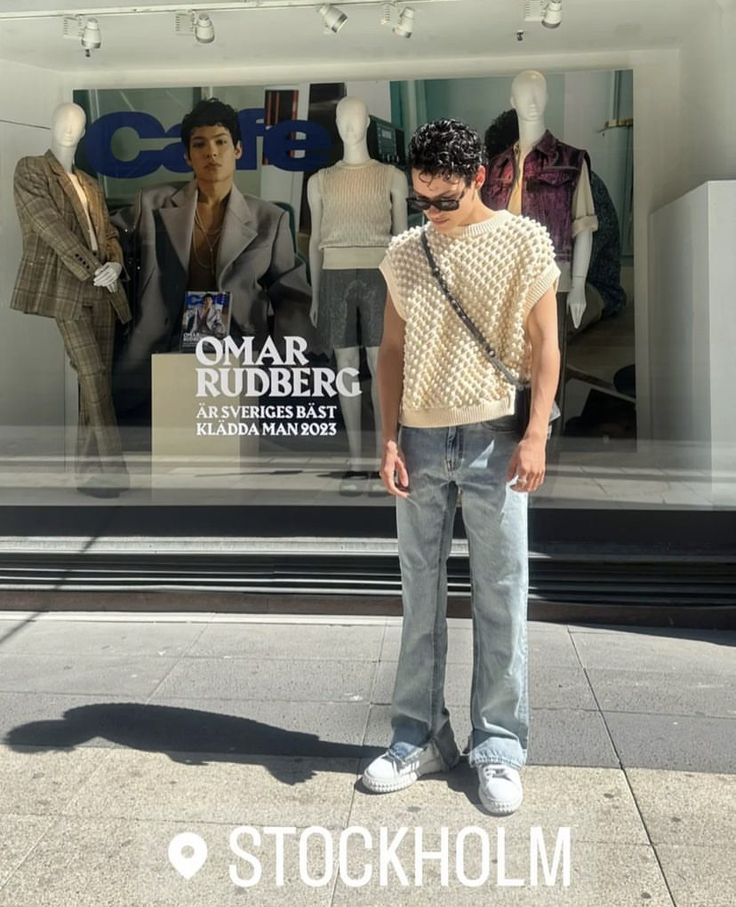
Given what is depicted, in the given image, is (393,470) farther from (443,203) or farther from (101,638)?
(101,638)

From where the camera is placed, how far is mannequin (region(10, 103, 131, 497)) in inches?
247

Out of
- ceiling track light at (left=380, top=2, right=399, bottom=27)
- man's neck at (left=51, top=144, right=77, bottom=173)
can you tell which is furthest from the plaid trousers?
ceiling track light at (left=380, top=2, right=399, bottom=27)

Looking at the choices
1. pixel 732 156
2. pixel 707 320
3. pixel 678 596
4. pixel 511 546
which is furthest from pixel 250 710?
pixel 732 156

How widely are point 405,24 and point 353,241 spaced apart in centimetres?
113

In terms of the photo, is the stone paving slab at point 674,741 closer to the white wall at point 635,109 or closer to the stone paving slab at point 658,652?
the stone paving slab at point 658,652

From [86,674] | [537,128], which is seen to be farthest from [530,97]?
[86,674]

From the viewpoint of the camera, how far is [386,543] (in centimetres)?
525

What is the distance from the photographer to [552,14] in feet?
18.7

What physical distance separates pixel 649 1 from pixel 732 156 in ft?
2.99

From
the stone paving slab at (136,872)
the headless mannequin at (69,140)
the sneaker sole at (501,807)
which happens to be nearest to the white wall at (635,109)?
the headless mannequin at (69,140)

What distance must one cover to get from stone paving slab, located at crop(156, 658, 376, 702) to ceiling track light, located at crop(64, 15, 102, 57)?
342cm

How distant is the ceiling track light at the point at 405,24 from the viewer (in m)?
5.70

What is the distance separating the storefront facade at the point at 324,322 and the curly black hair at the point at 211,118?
0.17 ft

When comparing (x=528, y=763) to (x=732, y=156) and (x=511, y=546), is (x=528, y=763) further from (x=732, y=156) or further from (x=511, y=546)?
(x=732, y=156)
